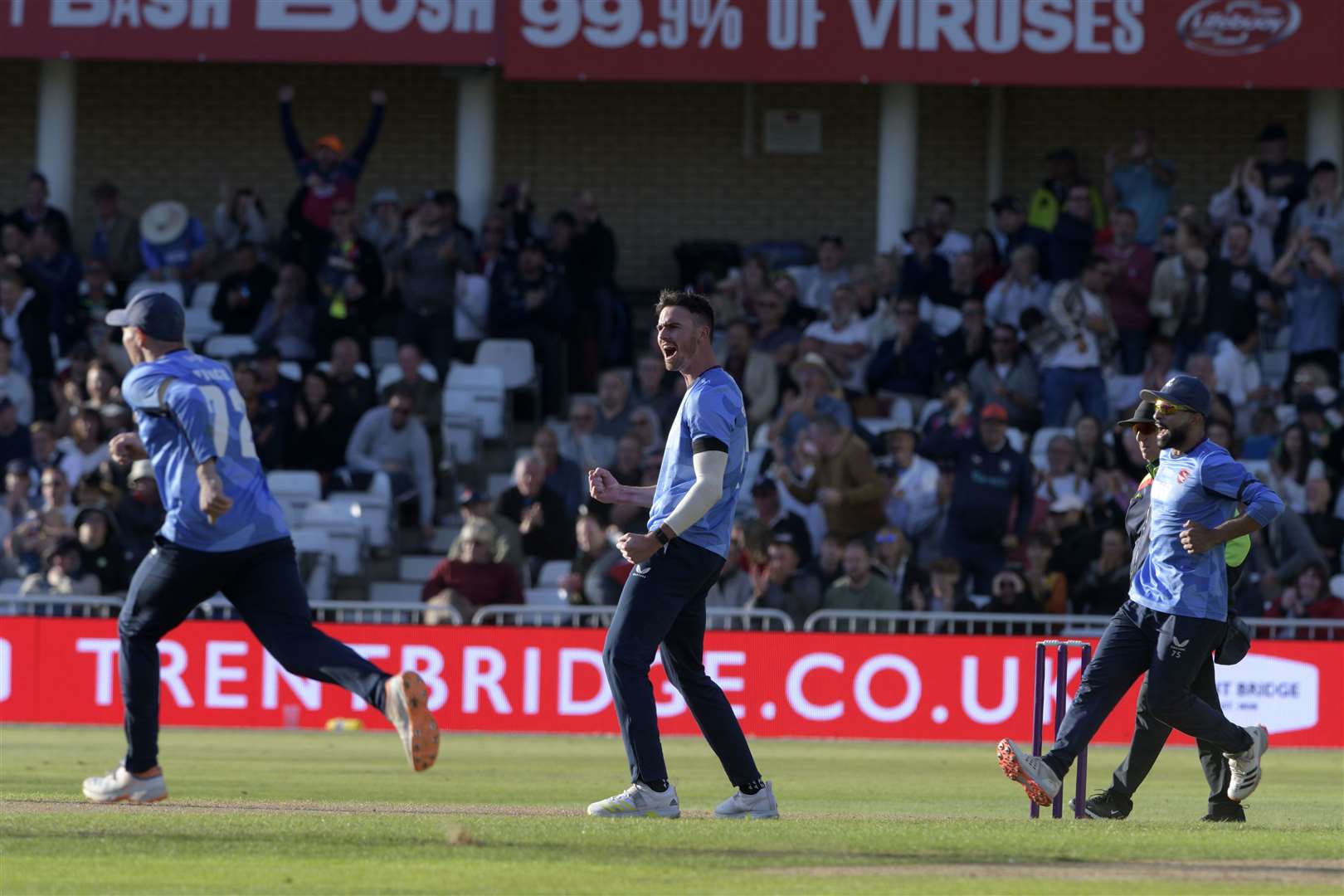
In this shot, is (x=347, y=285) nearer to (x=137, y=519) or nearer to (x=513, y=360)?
(x=513, y=360)

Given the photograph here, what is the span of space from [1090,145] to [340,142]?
360 inches

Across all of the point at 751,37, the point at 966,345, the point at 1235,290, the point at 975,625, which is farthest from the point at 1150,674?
the point at 751,37

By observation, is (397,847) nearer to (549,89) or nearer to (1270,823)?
(1270,823)

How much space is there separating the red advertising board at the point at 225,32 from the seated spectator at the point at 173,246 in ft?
6.16

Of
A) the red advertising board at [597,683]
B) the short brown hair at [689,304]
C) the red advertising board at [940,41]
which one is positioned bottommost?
the red advertising board at [597,683]

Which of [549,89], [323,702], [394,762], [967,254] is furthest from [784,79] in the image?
[394,762]

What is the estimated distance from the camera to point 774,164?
27.8 m

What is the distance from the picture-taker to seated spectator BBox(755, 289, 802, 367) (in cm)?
2203

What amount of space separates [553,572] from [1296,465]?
6.62 meters

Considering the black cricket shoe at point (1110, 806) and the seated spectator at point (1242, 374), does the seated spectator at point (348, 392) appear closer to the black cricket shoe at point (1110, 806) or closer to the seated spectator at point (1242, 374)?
the seated spectator at point (1242, 374)

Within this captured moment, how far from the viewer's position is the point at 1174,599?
394 inches

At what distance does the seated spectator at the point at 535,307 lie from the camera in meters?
23.1

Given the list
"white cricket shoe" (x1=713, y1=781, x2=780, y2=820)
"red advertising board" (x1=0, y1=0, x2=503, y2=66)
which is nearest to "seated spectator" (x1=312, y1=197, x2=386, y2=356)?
"red advertising board" (x1=0, y1=0, x2=503, y2=66)

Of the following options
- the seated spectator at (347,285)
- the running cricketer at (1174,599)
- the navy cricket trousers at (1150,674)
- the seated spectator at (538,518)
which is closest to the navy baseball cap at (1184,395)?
the running cricketer at (1174,599)
